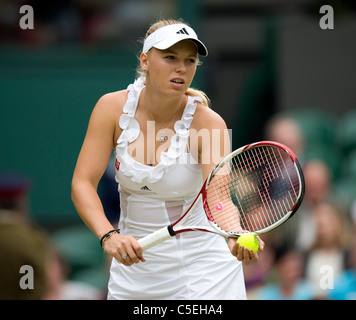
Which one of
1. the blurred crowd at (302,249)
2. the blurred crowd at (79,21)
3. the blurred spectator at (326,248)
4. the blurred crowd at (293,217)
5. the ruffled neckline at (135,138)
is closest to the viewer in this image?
the ruffled neckline at (135,138)

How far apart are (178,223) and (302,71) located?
4.49 m

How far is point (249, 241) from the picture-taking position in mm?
3307

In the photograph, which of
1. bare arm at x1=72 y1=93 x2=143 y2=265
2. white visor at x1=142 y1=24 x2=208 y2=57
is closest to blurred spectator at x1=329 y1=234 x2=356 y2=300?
bare arm at x1=72 y1=93 x2=143 y2=265

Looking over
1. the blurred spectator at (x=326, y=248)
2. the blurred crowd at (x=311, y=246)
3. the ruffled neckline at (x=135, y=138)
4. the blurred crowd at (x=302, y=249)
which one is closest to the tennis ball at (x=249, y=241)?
the ruffled neckline at (x=135, y=138)

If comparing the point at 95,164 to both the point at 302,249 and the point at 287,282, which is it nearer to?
the point at 287,282

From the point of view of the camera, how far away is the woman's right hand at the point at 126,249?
337 centimetres

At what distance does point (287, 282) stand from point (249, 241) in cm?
250

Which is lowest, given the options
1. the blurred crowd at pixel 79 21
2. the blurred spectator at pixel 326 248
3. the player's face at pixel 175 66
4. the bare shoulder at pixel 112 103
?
the blurred spectator at pixel 326 248

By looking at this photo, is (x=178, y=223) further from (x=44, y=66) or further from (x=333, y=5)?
(x=333, y=5)

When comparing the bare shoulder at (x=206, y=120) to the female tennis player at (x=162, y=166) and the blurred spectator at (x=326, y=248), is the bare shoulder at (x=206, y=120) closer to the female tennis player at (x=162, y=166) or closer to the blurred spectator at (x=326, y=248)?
the female tennis player at (x=162, y=166)

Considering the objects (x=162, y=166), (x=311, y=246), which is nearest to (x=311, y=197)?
(x=311, y=246)

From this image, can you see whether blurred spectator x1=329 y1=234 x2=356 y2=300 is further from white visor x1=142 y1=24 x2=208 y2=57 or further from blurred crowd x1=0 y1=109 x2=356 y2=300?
white visor x1=142 y1=24 x2=208 y2=57

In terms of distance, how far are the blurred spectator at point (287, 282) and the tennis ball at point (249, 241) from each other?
2337 millimetres
